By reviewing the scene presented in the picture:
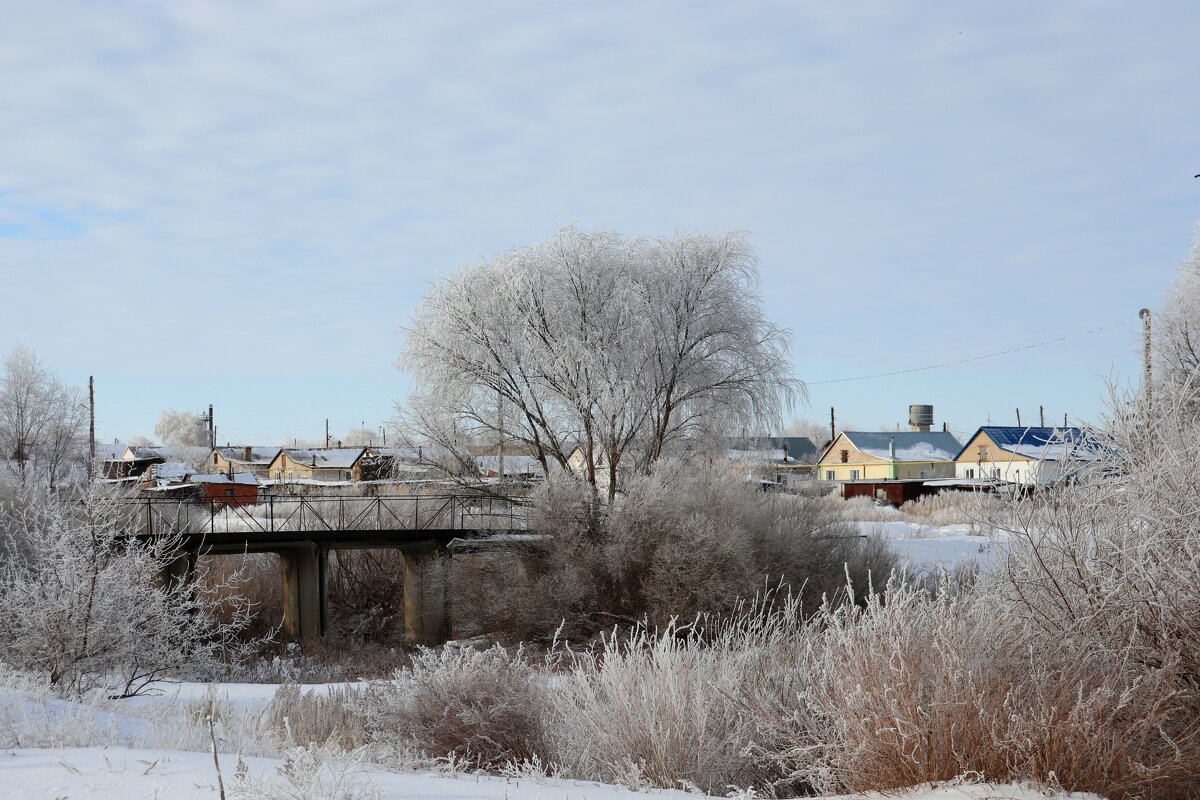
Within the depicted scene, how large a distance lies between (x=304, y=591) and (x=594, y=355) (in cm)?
1071

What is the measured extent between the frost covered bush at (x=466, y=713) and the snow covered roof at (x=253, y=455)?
8528cm

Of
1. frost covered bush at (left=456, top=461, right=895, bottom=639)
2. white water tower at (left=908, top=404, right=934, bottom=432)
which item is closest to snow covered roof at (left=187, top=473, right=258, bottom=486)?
frost covered bush at (left=456, top=461, right=895, bottom=639)

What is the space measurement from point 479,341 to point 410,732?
749 inches

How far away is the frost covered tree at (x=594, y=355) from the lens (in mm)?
25797

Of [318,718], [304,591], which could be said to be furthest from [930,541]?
[318,718]

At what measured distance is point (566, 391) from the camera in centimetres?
2550

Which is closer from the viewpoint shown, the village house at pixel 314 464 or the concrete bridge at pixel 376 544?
the concrete bridge at pixel 376 544

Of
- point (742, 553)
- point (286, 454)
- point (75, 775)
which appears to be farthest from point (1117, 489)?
point (286, 454)

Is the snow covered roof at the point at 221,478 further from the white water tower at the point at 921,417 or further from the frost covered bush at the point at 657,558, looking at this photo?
the white water tower at the point at 921,417

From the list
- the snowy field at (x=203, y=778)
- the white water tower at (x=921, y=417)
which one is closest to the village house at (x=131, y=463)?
the snowy field at (x=203, y=778)

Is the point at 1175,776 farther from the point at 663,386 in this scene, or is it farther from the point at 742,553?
the point at 663,386

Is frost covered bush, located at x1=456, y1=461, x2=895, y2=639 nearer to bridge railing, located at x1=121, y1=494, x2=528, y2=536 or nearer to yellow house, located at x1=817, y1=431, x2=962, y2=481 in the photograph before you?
bridge railing, located at x1=121, y1=494, x2=528, y2=536

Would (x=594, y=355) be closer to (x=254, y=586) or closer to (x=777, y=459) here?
(x=254, y=586)

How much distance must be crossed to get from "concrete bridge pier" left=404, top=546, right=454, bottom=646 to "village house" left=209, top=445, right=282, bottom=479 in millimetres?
61679
